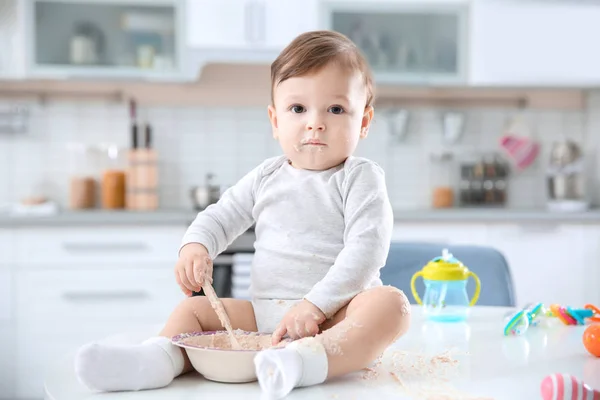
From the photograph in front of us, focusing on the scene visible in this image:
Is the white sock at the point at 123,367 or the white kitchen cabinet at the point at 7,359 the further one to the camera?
the white kitchen cabinet at the point at 7,359

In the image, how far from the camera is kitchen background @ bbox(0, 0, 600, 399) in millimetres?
3074

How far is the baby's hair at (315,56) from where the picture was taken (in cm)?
105

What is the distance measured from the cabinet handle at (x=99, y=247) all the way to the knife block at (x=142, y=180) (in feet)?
1.21

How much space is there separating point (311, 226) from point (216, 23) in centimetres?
247

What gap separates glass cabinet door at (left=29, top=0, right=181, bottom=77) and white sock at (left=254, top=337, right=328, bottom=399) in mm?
2687

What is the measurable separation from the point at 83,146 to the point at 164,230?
0.79 m

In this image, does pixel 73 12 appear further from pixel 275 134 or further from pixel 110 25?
pixel 275 134

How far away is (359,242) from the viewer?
1.00 metres

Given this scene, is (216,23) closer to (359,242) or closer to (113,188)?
(113,188)

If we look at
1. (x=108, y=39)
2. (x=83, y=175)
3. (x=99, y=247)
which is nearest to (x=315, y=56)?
(x=99, y=247)

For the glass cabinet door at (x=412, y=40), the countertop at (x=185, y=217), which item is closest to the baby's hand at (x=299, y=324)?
the countertop at (x=185, y=217)

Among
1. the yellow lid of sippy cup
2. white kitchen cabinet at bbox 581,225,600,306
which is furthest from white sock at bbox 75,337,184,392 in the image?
white kitchen cabinet at bbox 581,225,600,306

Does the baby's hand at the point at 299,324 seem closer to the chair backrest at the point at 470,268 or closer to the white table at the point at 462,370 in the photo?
the white table at the point at 462,370

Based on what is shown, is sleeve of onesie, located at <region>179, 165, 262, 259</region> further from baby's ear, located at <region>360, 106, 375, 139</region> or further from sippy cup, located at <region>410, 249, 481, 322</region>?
sippy cup, located at <region>410, 249, 481, 322</region>
